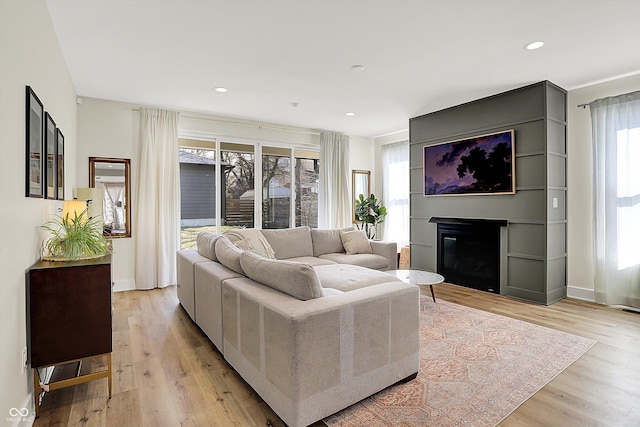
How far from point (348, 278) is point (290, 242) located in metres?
1.72

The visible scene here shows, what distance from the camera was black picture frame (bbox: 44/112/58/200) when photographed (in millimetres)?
2242

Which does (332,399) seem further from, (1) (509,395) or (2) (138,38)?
(2) (138,38)

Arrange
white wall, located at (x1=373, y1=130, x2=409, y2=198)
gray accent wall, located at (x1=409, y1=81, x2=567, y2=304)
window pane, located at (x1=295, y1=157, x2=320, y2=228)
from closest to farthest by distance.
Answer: gray accent wall, located at (x1=409, y1=81, x2=567, y2=304)
window pane, located at (x1=295, y1=157, x2=320, y2=228)
white wall, located at (x1=373, y1=130, x2=409, y2=198)

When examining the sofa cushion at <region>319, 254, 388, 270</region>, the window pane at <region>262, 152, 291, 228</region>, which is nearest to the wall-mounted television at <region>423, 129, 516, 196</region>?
the sofa cushion at <region>319, 254, 388, 270</region>

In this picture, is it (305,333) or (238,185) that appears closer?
(305,333)

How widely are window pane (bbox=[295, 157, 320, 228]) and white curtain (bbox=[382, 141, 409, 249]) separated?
1486mm

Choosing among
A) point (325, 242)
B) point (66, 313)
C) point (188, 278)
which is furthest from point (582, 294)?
point (66, 313)

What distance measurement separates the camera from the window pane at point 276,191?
591cm

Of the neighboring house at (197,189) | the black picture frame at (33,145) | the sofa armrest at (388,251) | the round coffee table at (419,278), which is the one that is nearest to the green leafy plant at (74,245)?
the black picture frame at (33,145)

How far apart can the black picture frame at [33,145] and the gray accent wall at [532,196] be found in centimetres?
462

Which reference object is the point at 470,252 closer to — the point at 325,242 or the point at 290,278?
the point at 325,242

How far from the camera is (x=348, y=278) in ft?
10.2

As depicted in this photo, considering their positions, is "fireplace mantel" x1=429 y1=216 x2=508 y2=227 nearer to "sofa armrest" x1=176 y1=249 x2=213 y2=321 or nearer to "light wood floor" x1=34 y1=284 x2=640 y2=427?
"light wood floor" x1=34 y1=284 x2=640 y2=427

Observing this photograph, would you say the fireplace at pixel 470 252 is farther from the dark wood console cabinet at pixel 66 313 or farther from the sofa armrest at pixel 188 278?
the dark wood console cabinet at pixel 66 313
